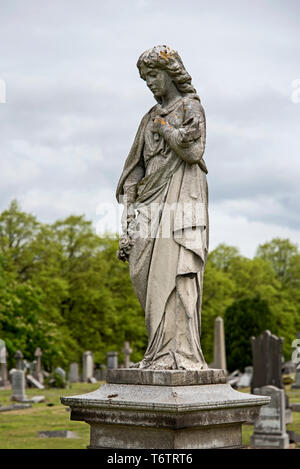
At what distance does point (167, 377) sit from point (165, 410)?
1.03ft

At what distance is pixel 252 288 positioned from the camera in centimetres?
5941

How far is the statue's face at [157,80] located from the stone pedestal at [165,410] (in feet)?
8.21

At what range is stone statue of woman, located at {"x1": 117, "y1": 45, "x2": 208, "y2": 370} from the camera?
5961 mm

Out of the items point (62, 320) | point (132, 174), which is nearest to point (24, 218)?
point (62, 320)

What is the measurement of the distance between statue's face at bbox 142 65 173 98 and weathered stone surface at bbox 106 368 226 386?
8.19ft

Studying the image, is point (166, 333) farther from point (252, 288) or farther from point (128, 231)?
point (252, 288)

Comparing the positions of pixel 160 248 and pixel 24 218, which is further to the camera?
pixel 24 218

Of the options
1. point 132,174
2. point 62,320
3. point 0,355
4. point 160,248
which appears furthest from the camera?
point 62,320

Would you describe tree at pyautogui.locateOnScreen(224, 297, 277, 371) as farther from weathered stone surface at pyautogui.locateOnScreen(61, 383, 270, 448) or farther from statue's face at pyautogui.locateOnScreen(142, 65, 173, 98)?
statue's face at pyautogui.locateOnScreen(142, 65, 173, 98)

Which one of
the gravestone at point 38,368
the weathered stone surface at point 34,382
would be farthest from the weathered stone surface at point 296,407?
the gravestone at point 38,368

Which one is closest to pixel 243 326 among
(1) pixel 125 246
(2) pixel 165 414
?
(1) pixel 125 246

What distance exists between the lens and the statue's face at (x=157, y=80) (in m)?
6.31

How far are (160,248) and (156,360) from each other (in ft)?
3.14

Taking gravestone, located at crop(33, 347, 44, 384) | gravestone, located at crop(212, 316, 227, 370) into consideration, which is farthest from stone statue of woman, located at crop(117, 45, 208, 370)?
gravestone, located at crop(33, 347, 44, 384)
